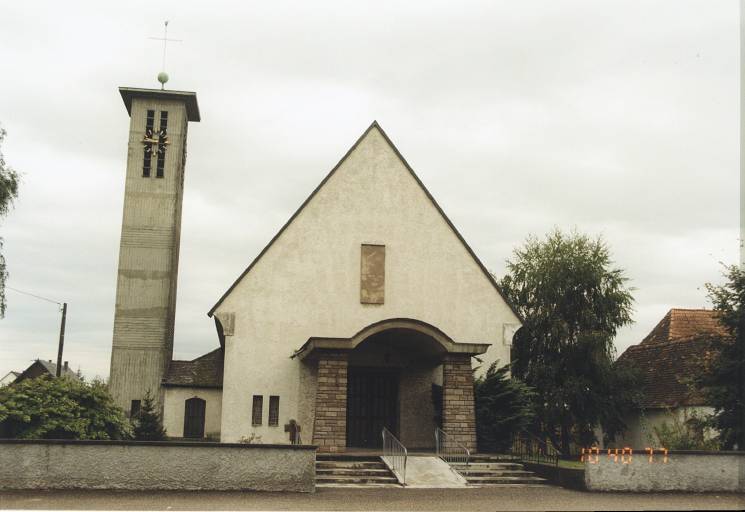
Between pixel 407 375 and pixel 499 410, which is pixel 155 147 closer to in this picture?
pixel 407 375

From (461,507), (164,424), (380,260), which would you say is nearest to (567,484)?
(461,507)

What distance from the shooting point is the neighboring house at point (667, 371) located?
29250mm

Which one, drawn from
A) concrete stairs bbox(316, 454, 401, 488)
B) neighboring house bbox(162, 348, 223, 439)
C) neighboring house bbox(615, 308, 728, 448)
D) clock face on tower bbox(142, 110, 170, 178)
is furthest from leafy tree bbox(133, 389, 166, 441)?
neighboring house bbox(615, 308, 728, 448)

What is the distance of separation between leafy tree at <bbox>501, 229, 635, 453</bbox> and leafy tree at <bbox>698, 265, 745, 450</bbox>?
9.83m

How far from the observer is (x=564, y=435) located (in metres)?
32.0

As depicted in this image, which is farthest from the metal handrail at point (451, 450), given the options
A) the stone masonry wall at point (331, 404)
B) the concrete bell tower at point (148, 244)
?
the concrete bell tower at point (148, 244)

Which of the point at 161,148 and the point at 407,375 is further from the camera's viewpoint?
the point at 161,148

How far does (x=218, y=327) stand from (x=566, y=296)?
48.6ft

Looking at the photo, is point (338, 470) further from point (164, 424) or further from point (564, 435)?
point (564, 435)

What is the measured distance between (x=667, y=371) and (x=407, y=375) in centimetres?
1319

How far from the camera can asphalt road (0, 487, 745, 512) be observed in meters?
13.3

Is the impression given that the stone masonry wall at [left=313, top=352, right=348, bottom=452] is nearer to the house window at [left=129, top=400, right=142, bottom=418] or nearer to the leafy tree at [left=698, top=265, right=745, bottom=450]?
the leafy tree at [left=698, top=265, right=745, bottom=450]

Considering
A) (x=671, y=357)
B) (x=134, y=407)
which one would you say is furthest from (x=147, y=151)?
(x=671, y=357)

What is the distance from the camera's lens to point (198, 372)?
3119cm
